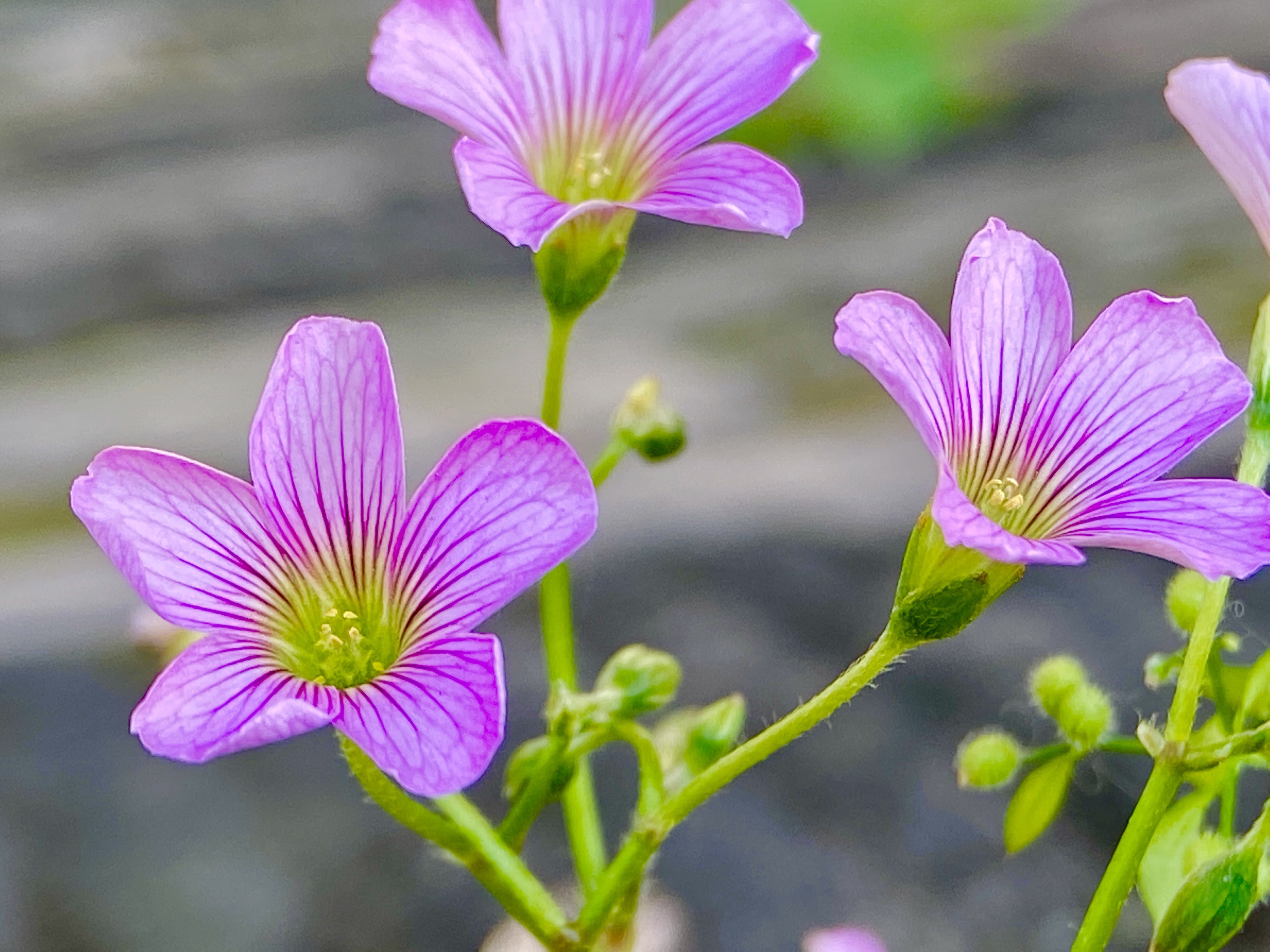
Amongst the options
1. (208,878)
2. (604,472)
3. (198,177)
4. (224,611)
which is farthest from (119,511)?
(198,177)

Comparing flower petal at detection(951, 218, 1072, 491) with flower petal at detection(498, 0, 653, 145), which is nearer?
flower petal at detection(951, 218, 1072, 491)

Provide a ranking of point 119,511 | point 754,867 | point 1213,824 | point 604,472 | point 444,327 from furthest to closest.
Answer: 1. point 444,327
2. point 754,867
3. point 1213,824
4. point 604,472
5. point 119,511

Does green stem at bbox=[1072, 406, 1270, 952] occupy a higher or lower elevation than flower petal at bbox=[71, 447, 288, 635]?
lower

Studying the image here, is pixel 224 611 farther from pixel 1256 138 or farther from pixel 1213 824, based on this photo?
pixel 1213 824

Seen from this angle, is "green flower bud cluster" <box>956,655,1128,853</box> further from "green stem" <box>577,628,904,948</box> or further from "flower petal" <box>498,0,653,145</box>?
"flower petal" <box>498,0,653,145</box>

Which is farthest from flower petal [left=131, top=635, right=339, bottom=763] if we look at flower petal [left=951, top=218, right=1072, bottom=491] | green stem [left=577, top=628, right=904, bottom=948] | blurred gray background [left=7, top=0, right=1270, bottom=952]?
blurred gray background [left=7, top=0, right=1270, bottom=952]

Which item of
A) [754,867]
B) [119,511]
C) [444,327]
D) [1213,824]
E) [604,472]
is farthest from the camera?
[444,327]
